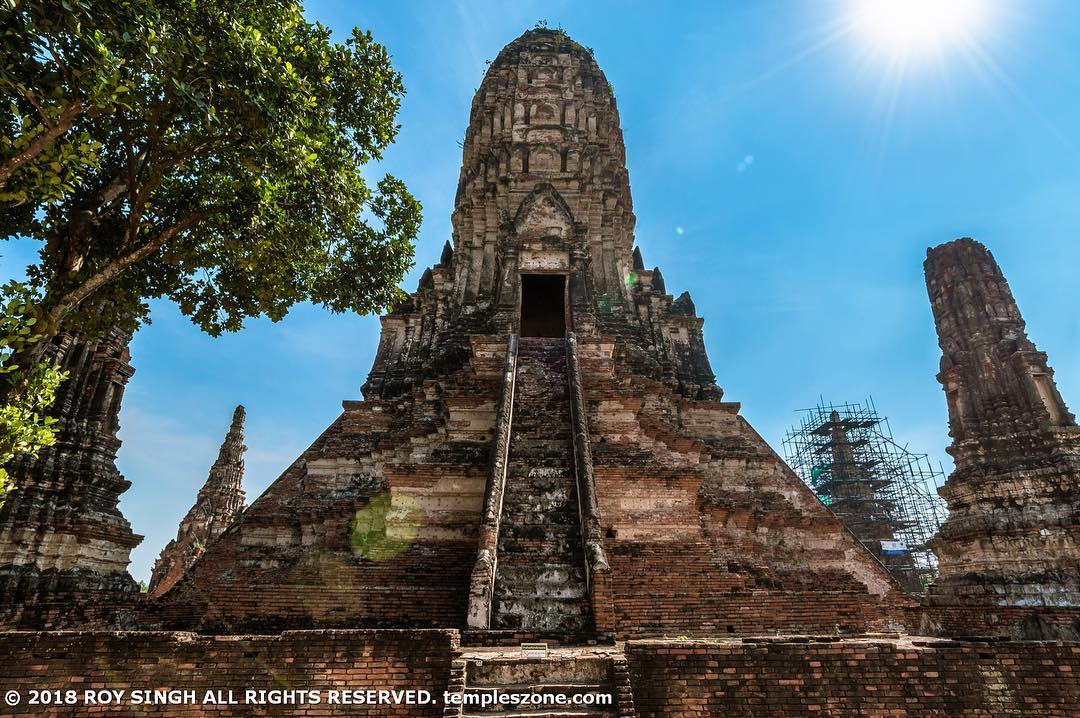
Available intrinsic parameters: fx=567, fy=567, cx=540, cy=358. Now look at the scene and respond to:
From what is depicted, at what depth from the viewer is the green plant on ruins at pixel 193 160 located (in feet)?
19.4

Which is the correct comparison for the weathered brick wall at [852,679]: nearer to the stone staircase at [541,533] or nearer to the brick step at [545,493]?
the stone staircase at [541,533]

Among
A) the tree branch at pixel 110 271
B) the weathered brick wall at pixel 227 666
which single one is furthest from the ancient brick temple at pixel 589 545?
the tree branch at pixel 110 271

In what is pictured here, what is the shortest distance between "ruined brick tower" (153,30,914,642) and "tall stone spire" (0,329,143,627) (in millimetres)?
1138

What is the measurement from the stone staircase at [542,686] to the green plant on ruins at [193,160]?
5.87 m

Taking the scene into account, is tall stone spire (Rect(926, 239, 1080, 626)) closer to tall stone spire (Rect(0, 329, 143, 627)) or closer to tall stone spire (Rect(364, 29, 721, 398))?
tall stone spire (Rect(364, 29, 721, 398))

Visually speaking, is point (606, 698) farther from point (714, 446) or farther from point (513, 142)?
point (513, 142)

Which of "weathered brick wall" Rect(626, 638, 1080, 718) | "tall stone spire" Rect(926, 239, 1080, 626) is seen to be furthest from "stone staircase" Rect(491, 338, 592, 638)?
"tall stone spire" Rect(926, 239, 1080, 626)

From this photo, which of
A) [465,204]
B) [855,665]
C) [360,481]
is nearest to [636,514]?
[855,665]

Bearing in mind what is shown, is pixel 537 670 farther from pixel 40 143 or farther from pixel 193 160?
pixel 193 160

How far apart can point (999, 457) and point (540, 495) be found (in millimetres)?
10744

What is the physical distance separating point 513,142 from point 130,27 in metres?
18.0

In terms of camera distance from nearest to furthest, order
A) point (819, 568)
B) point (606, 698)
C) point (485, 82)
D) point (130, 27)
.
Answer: point (606, 698), point (130, 27), point (819, 568), point (485, 82)

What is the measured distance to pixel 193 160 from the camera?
851 centimetres

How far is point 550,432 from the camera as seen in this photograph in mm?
11016
